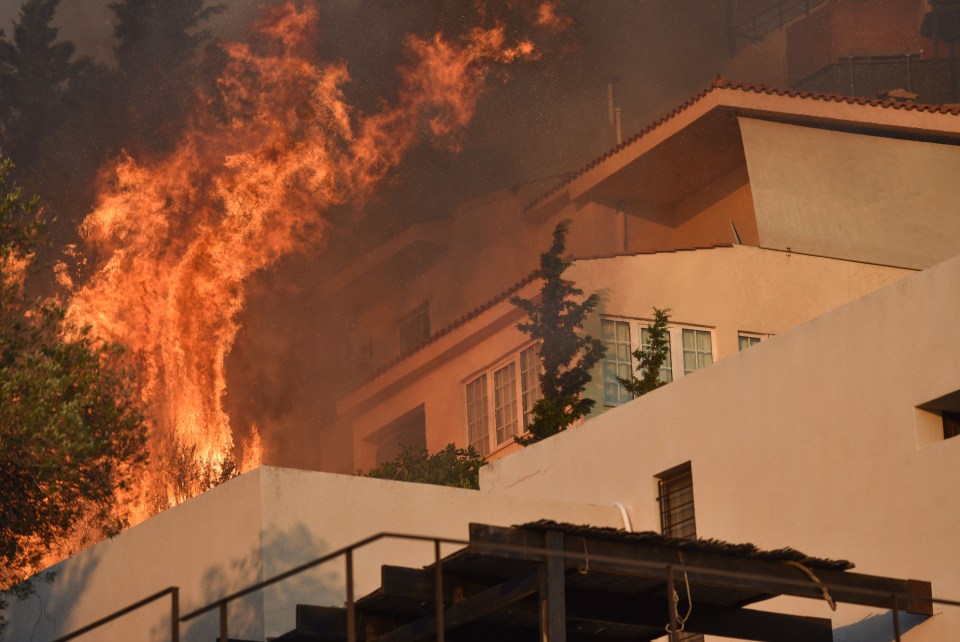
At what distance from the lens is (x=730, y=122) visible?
32.9 metres

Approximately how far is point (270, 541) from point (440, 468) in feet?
48.1

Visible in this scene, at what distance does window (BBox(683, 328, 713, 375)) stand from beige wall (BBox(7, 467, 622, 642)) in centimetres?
1044

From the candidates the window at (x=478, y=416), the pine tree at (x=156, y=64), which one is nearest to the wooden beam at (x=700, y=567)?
the window at (x=478, y=416)

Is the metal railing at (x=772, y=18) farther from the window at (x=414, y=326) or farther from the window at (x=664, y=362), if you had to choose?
the window at (x=664, y=362)

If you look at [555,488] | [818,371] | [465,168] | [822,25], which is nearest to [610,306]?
[555,488]

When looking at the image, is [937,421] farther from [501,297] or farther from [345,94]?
[345,94]

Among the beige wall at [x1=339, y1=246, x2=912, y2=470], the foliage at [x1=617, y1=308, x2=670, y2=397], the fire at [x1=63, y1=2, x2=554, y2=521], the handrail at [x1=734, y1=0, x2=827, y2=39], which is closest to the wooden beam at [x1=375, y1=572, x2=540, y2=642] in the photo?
the foliage at [x1=617, y1=308, x2=670, y2=397]

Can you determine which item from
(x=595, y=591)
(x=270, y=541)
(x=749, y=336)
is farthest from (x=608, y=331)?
(x=595, y=591)

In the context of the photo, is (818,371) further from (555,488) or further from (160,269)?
(160,269)

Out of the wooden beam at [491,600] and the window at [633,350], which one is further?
the window at [633,350]

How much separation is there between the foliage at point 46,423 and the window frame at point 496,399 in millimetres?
13948

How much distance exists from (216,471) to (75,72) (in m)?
15.8

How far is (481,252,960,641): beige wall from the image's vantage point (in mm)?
16438

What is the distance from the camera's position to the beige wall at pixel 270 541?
17.7 metres
